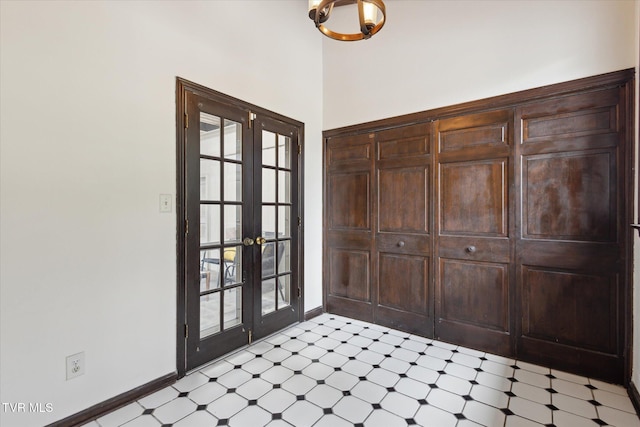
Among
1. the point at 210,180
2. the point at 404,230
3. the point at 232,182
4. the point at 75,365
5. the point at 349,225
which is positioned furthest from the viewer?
the point at 349,225

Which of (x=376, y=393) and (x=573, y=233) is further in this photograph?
(x=573, y=233)

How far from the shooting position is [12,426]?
159 centimetres

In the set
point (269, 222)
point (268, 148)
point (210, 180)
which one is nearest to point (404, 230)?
point (269, 222)

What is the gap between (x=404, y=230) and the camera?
3127 mm

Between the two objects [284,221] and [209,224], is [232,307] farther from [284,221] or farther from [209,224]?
[284,221]

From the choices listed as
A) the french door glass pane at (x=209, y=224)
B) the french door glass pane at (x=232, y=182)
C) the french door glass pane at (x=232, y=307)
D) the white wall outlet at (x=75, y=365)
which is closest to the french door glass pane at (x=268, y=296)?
the french door glass pane at (x=232, y=307)

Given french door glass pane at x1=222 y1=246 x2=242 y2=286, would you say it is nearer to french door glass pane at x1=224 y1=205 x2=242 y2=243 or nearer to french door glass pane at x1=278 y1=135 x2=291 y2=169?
french door glass pane at x1=224 y1=205 x2=242 y2=243

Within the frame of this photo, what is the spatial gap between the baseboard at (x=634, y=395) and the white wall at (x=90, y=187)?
10.0 ft

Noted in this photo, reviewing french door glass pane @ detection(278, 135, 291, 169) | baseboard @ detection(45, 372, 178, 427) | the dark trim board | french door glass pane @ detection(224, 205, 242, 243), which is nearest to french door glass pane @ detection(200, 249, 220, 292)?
french door glass pane @ detection(224, 205, 242, 243)

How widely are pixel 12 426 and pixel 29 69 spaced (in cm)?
186

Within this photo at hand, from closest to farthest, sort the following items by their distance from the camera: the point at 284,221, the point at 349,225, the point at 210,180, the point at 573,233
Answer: the point at 573,233, the point at 210,180, the point at 284,221, the point at 349,225

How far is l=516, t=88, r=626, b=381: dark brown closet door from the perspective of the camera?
7.23 feet

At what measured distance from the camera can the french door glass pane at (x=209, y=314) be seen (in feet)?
8.16

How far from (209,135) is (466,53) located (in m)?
2.35
